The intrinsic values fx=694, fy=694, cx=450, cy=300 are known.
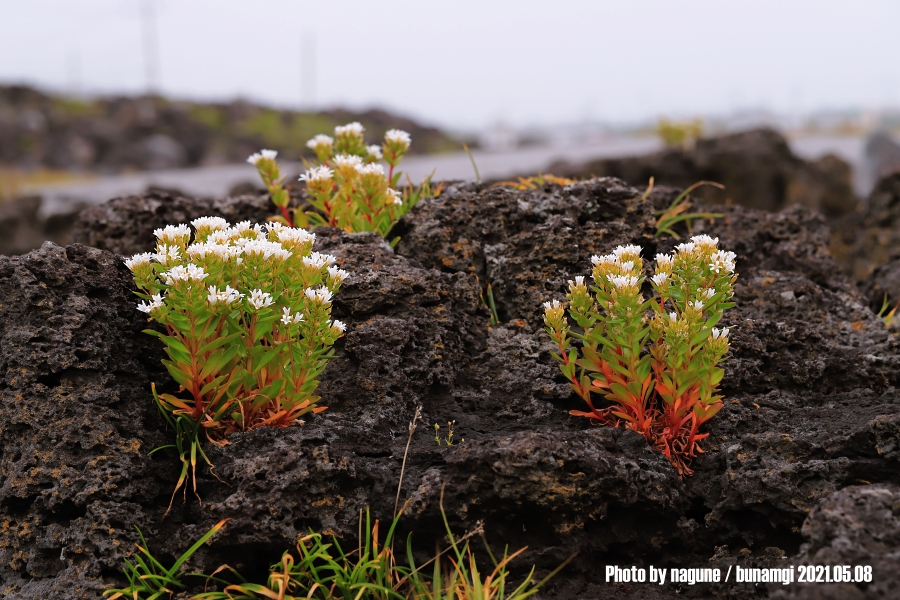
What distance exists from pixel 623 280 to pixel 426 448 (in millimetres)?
1060

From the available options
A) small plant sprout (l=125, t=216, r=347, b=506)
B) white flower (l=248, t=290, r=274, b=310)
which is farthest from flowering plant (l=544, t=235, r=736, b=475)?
white flower (l=248, t=290, r=274, b=310)

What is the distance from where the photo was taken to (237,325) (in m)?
2.73

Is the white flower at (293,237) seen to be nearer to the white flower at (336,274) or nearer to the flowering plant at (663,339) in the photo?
the white flower at (336,274)

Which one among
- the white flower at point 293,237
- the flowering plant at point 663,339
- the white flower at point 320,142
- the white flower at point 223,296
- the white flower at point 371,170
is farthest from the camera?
the white flower at point 320,142

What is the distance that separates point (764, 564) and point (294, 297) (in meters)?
2.03

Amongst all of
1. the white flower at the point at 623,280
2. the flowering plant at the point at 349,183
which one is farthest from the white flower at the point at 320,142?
the white flower at the point at 623,280

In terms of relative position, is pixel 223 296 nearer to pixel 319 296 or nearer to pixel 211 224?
pixel 319 296

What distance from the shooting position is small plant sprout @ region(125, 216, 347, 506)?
2.60 metres

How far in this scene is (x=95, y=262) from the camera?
10.4ft

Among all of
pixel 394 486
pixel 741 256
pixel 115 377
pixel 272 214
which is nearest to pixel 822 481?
pixel 394 486

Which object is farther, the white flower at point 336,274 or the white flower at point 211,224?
the white flower at point 211,224

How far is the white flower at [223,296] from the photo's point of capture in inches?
99.8

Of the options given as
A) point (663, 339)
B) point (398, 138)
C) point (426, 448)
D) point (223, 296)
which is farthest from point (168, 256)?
point (663, 339)

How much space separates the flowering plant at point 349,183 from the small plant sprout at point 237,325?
3.20 ft
